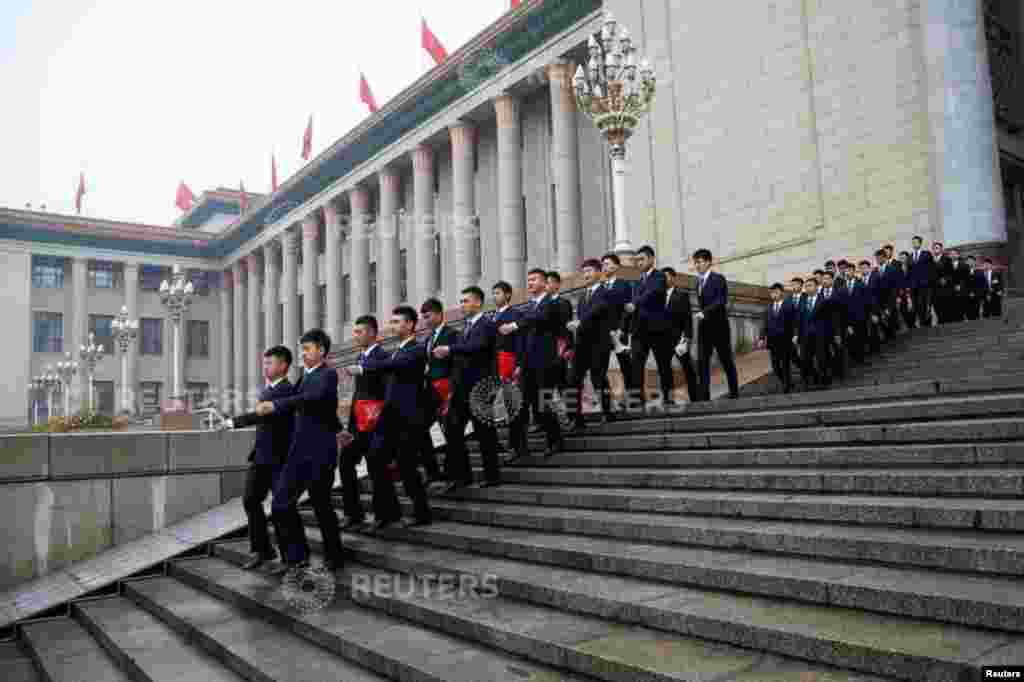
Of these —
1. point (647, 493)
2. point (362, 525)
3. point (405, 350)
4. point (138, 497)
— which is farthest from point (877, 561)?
point (138, 497)

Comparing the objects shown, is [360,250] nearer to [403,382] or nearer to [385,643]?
[403,382]

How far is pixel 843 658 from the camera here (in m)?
3.27

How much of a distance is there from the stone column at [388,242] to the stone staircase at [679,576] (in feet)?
88.1

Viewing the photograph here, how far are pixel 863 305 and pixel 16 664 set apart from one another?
35.5 feet

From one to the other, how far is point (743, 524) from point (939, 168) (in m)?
13.4

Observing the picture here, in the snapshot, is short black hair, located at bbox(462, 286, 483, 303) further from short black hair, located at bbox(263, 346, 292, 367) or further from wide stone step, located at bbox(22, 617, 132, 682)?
wide stone step, located at bbox(22, 617, 132, 682)

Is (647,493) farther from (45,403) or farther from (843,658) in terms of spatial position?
(45,403)

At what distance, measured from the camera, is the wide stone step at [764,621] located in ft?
10.2

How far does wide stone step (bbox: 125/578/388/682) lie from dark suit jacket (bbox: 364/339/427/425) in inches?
75.5

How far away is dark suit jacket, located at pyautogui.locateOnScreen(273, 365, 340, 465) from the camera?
6.05 meters

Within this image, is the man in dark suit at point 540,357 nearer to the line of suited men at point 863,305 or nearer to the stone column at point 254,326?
the line of suited men at point 863,305

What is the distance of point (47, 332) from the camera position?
45281 millimetres

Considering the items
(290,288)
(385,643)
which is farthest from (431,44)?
(385,643)

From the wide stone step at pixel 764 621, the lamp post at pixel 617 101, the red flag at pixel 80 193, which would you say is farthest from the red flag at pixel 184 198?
the wide stone step at pixel 764 621
